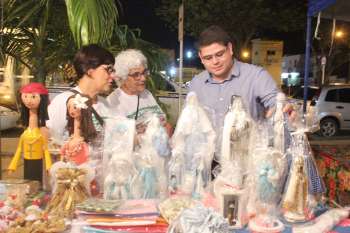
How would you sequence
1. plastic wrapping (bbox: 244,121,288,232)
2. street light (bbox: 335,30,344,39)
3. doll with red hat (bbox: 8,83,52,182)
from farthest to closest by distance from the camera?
street light (bbox: 335,30,344,39) → doll with red hat (bbox: 8,83,52,182) → plastic wrapping (bbox: 244,121,288,232)

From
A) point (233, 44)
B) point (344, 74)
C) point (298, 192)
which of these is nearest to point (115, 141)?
point (298, 192)

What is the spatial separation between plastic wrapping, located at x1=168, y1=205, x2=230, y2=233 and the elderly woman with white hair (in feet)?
4.20

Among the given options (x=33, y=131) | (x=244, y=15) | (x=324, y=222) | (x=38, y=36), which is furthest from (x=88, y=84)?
(x=244, y=15)

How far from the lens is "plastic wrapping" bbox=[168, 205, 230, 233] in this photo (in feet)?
4.84

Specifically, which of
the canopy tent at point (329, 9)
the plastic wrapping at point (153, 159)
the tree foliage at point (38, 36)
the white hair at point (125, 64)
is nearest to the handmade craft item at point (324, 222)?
the plastic wrapping at point (153, 159)

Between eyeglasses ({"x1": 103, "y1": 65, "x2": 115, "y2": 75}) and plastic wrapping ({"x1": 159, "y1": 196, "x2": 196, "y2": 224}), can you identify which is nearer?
plastic wrapping ({"x1": 159, "y1": 196, "x2": 196, "y2": 224})

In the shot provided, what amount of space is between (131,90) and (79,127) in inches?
28.7

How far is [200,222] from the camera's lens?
1481mm

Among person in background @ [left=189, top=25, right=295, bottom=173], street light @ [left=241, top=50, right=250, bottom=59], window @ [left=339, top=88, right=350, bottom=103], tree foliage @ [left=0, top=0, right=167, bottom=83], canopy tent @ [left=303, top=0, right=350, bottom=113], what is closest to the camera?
person in background @ [left=189, top=25, right=295, bottom=173]

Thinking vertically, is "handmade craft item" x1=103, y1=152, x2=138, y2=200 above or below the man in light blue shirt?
below

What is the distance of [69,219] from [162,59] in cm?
293

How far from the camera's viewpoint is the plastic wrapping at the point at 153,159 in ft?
6.52

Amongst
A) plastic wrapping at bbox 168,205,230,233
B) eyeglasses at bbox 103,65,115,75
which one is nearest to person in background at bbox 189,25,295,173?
eyeglasses at bbox 103,65,115,75

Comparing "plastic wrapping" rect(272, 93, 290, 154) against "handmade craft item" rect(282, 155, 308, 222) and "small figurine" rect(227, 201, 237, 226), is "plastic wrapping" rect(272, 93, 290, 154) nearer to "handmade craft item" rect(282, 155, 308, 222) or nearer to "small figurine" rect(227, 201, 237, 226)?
"handmade craft item" rect(282, 155, 308, 222)
